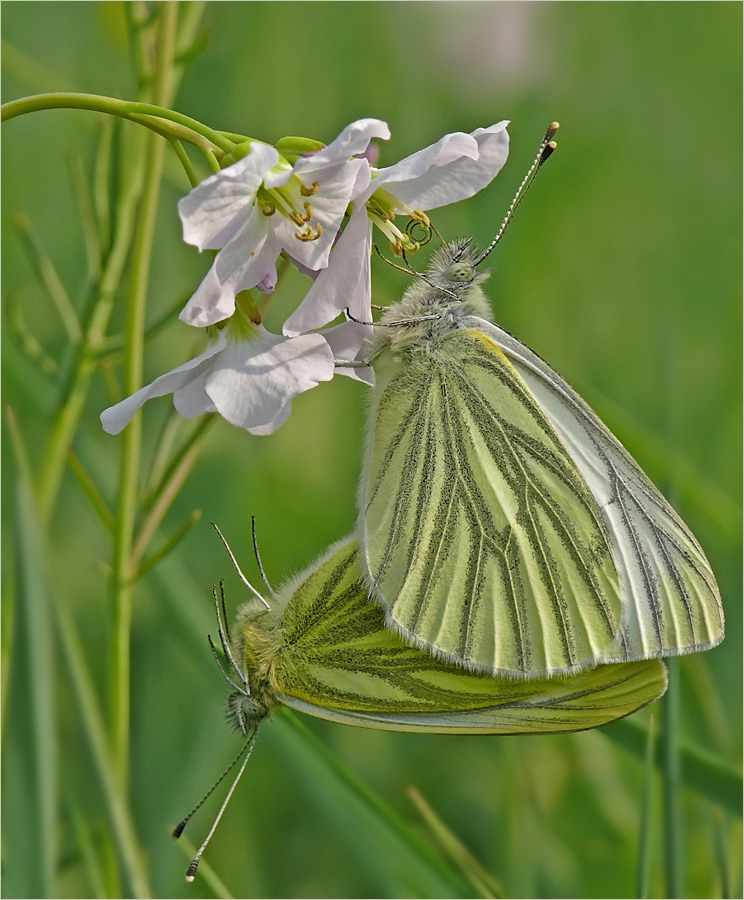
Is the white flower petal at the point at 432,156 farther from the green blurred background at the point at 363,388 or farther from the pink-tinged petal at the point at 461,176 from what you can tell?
the green blurred background at the point at 363,388

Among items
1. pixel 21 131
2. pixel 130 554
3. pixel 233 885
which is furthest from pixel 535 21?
pixel 233 885

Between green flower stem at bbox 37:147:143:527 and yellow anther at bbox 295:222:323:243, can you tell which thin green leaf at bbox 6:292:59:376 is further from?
yellow anther at bbox 295:222:323:243

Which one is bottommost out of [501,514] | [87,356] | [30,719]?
[501,514]

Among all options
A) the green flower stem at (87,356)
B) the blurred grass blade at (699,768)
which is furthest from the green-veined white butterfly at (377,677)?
the green flower stem at (87,356)

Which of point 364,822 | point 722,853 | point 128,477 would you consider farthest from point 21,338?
point 722,853

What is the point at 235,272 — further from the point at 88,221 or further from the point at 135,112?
the point at 88,221

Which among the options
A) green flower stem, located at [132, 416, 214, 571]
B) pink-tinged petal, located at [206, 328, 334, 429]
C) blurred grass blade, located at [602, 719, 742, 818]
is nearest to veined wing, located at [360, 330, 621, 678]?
blurred grass blade, located at [602, 719, 742, 818]

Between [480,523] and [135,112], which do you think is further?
[480,523]

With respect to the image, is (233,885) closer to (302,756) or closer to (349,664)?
(302,756)
